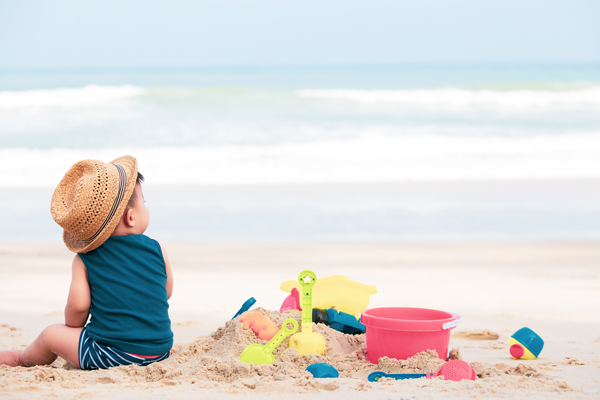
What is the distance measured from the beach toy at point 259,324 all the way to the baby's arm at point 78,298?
0.66 metres

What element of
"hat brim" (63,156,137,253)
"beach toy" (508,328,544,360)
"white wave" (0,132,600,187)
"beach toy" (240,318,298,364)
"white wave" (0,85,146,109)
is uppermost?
"white wave" (0,85,146,109)

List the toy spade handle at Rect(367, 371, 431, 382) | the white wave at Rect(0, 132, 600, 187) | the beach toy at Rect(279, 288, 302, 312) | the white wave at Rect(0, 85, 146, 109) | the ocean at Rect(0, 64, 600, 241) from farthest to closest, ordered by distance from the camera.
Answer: the white wave at Rect(0, 85, 146, 109)
the white wave at Rect(0, 132, 600, 187)
the ocean at Rect(0, 64, 600, 241)
the beach toy at Rect(279, 288, 302, 312)
the toy spade handle at Rect(367, 371, 431, 382)

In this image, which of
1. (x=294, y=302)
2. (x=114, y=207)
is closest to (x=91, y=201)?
(x=114, y=207)

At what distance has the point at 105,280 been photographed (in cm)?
241

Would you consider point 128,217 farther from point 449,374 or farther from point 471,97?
point 471,97

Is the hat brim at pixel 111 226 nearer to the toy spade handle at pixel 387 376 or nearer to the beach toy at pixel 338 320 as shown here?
the beach toy at pixel 338 320

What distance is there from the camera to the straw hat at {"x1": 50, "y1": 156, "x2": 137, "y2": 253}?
2320 millimetres

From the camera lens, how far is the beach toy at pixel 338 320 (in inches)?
110

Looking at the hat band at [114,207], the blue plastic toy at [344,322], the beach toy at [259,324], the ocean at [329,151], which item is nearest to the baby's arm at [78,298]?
the hat band at [114,207]

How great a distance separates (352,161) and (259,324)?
8214mm

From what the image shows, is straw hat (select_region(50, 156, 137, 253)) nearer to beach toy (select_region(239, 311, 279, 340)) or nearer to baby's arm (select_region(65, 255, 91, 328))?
baby's arm (select_region(65, 255, 91, 328))

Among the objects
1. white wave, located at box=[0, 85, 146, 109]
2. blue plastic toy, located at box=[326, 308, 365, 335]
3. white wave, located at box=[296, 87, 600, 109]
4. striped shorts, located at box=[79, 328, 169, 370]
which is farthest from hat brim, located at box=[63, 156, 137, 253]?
white wave, located at box=[0, 85, 146, 109]

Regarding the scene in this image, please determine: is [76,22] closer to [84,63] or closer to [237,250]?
[84,63]

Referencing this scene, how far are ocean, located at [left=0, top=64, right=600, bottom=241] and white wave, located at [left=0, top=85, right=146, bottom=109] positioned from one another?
9cm
